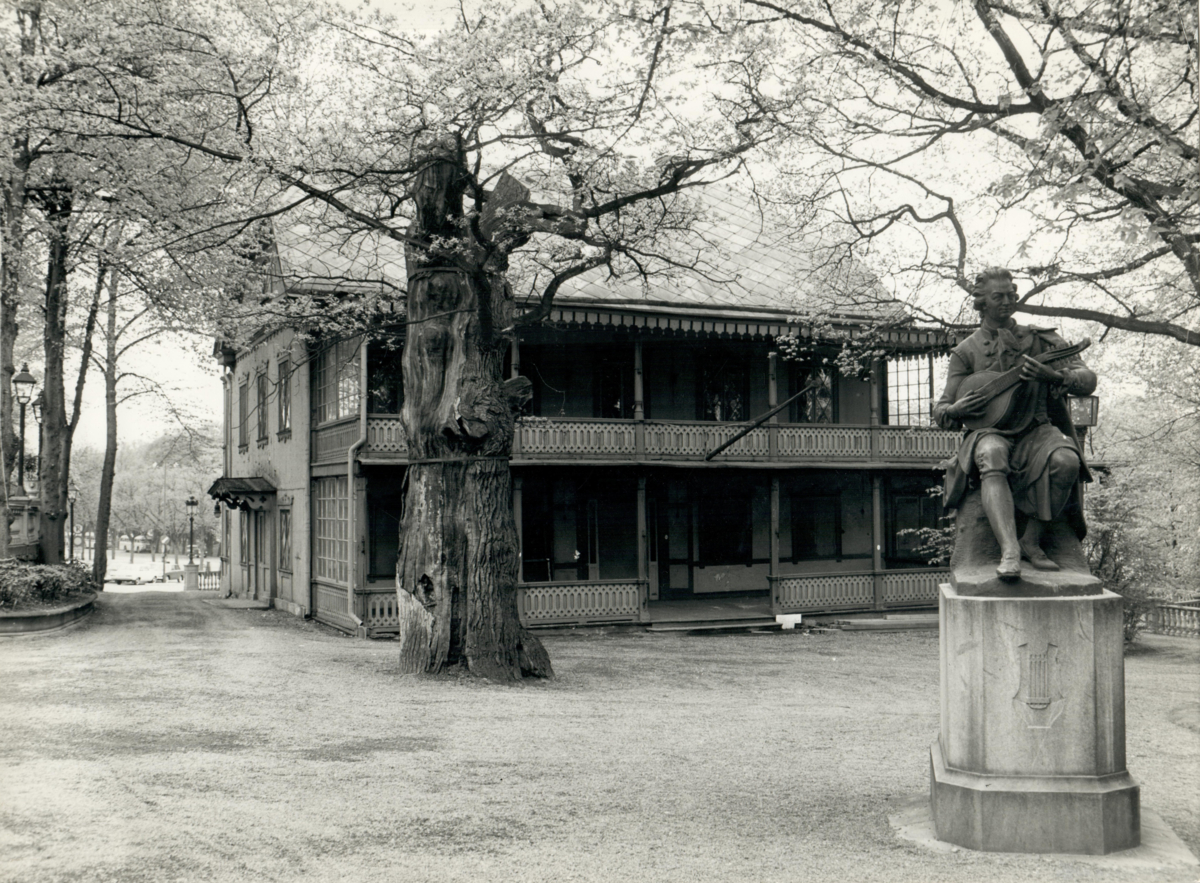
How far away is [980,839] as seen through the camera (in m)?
5.12

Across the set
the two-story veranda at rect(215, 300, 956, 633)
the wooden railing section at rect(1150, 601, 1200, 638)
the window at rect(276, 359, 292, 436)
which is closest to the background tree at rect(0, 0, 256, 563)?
the window at rect(276, 359, 292, 436)

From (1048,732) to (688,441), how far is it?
14948 mm

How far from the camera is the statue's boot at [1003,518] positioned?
523 cm

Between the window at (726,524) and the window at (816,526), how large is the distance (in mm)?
1104

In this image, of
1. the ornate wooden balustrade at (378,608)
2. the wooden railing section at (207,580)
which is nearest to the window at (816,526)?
the ornate wooden balustrade at (378,608)

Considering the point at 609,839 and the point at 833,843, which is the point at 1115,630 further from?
the point at 609,839

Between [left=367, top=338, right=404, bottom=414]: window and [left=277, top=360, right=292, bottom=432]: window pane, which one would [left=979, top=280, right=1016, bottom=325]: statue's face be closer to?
[left=367, top=338, right=404, bottom=414]: window

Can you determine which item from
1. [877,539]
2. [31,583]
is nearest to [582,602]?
[877,539]

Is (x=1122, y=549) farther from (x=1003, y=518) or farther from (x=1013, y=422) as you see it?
(x=1003, y=518)

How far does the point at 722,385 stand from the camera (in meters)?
22.3

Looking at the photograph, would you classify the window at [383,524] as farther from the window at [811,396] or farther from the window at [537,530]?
the window at [811,396]

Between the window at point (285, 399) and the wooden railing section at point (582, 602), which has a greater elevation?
the window at point (285, 399)

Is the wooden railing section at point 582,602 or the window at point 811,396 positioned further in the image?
the window at point 811,396

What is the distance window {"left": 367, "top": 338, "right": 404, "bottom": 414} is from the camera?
19.5 m
